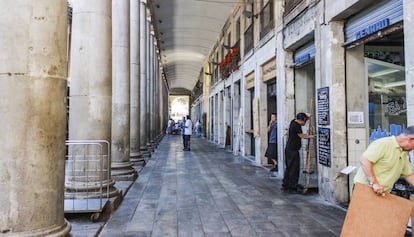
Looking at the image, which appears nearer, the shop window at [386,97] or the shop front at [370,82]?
the shop window at [386,97]

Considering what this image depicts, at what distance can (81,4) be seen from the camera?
18.1ft

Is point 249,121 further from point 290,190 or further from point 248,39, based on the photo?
point 290,190

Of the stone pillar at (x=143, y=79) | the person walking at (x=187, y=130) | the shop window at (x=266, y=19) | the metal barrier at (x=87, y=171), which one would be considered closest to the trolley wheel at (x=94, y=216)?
the metal barrier at (x=87, y=171)

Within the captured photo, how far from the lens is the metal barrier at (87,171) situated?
522 centimetres

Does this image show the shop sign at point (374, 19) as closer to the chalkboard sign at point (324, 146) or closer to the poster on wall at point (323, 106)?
the poster on wall at point (323, 106)

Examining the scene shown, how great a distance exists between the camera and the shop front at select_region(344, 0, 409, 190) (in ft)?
17.6

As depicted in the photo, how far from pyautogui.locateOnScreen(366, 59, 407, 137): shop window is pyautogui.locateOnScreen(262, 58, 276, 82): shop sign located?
3872 mm

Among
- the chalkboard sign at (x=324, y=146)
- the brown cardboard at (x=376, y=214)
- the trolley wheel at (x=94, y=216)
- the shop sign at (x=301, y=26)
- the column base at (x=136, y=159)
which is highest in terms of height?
the shop sign at (x=301, y=26)

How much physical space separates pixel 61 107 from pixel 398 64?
4.92 m

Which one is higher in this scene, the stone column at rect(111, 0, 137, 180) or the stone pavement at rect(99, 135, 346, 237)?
the stone column at rect(111, 0, 137, 180)

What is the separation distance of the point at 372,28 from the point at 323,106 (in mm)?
1541

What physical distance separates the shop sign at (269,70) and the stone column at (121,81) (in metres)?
3.86

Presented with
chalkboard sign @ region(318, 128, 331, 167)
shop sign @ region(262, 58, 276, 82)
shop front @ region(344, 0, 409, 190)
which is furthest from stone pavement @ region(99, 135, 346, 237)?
→ shop sign @ region(262, 58, 276, 82)

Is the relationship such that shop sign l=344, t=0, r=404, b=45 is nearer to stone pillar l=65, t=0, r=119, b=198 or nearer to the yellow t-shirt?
the yellow t-shirt
